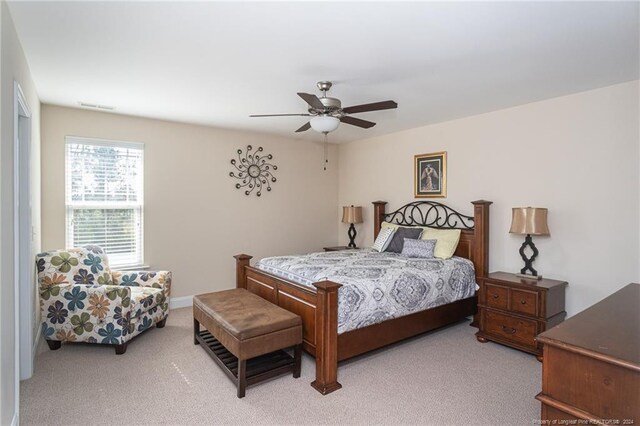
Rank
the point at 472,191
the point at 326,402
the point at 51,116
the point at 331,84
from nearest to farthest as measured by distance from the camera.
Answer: the point at 326,402 < the point at 331,84 < the point at 51,116 < the point at 472,191

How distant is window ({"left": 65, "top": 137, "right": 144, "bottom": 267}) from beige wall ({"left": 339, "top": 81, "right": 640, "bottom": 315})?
4.16m

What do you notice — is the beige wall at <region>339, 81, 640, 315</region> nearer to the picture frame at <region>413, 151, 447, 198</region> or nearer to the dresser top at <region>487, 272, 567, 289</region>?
the picture frame at <region>413, 151, 447, 198</region>

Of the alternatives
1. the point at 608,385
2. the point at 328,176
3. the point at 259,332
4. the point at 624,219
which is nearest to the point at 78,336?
the point at 259,332

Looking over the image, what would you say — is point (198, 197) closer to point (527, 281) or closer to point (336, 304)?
point (336, 304)

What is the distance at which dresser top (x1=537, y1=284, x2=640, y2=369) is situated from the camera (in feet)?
4.26

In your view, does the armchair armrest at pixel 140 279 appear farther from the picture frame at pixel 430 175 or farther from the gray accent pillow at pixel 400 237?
the picture frame at pixel 430 175

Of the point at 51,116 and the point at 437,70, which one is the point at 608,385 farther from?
the point at 51,116

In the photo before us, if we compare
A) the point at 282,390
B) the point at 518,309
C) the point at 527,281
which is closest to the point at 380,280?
the point at 282,390

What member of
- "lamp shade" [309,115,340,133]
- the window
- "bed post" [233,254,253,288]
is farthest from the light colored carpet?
"lamp shade" [309,115,340,133]

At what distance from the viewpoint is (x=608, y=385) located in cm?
128

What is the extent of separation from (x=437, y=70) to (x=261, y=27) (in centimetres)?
156

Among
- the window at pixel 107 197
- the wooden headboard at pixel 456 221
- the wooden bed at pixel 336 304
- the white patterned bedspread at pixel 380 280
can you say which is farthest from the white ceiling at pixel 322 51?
the white patterned bedspread at pixel 380 280

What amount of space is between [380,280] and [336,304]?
63cm

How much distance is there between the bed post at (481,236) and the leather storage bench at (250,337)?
8.31 ft
